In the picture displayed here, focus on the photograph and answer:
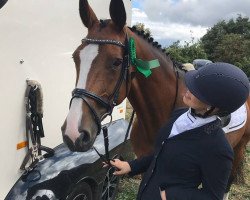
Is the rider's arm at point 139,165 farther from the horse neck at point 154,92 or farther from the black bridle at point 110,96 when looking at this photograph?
the horse neck at point 154,92

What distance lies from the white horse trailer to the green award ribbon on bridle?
936 mm

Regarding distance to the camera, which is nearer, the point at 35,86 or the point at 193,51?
the point at 35,86

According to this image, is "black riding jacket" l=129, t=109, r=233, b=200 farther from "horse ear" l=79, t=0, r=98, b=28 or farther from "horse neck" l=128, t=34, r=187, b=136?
"horse ear" l=79, t=0, r=98, b=28

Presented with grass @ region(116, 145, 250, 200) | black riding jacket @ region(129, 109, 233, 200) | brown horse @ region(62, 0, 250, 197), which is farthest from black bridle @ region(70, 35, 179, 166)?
grass @ region(116, 145, 250, 200)

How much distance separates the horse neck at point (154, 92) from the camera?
295 cm

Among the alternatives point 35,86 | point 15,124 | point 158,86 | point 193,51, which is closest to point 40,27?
point 35,86

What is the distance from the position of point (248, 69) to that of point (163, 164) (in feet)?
87.9

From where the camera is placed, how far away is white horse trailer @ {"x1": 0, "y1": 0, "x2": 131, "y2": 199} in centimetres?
279

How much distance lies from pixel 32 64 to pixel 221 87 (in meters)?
1.74

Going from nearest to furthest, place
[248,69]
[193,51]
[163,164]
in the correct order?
[163,164] < [193,51] < [248,69]

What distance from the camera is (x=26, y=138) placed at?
3.10 m

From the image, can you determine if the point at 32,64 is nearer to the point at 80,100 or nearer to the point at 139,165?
the point at 80,100

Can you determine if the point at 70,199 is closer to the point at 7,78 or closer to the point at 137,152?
the point at 137,152

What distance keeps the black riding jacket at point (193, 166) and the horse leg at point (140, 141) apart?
43.0 inches
